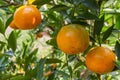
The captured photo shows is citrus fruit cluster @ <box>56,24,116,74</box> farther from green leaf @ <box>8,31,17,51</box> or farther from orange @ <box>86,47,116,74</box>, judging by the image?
green leaf @ <box>8,31,17,51</box>

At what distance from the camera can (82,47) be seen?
2.60 feet

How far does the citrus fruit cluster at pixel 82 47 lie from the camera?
78cm

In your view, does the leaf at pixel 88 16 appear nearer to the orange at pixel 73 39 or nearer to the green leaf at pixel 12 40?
the orange at pixel 73 39

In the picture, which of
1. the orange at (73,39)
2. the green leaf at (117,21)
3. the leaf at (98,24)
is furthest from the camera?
the green leaf at (117,21)

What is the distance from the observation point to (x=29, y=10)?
87cm

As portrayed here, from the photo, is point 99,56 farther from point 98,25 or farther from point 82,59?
point 82,59

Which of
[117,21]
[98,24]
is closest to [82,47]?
[98,24]

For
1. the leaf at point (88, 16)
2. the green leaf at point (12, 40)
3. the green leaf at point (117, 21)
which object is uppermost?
the leaf at point (88, 16)

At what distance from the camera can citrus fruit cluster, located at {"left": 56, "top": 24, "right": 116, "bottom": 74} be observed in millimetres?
785

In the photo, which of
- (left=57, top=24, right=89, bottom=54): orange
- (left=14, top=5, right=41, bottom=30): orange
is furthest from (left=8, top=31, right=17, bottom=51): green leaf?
(left=57, top=24, right=89, bottom=54): orange

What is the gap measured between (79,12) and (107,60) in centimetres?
19

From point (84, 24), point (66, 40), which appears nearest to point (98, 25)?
point (84, 24)

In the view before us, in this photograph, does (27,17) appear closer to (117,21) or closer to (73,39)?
(73,39)

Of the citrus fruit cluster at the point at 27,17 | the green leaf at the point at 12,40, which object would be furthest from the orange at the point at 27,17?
the green leaf at the point at 12,40
